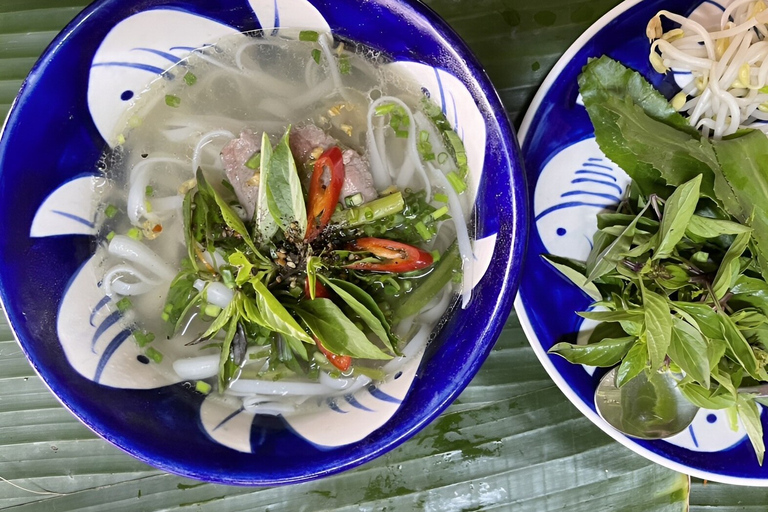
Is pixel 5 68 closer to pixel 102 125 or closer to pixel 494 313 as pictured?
pixel 102 125

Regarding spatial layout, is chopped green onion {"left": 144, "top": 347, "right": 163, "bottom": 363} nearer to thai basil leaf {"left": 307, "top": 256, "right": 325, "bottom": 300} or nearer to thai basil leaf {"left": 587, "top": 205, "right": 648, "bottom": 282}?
thai basil leaf {"left": 307, "top": 256, "right": 325, "bottom": 300}

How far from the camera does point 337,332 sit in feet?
4.24

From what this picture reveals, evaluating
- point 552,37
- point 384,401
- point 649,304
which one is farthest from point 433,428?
point 552,37

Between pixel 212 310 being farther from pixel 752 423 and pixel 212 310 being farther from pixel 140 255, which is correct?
pixel 752 423

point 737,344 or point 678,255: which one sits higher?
point 678,255

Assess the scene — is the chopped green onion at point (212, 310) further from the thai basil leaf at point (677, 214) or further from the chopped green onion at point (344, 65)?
the thai basil leaf at point (677, 214)

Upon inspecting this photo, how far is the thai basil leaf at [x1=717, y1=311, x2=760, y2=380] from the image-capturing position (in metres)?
1.36

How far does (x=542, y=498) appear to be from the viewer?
1731mm

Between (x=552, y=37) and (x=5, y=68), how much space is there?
71.2 inches

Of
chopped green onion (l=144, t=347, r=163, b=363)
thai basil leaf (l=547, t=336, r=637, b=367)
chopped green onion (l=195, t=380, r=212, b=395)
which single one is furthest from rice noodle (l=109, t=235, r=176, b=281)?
thai basil leaf (l=547, t=336, r=637, b=367)

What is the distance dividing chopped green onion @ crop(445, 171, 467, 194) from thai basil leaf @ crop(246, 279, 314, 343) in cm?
61

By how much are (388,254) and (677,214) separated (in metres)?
0.75

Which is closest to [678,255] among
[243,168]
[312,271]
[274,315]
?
[312,271]

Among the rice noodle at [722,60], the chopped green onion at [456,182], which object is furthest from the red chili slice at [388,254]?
the rice noodle at [722,60]
